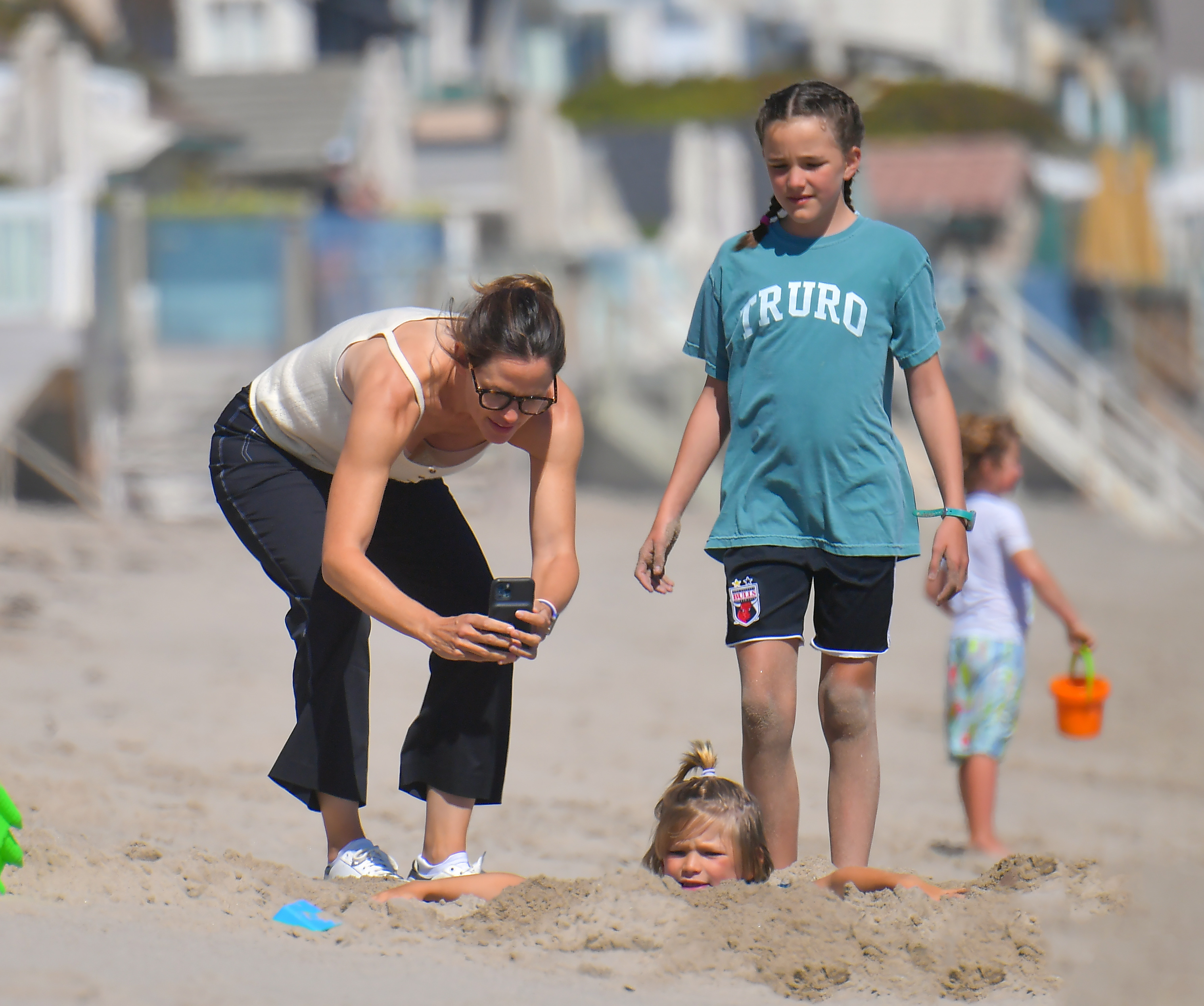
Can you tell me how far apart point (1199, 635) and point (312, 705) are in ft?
27.6

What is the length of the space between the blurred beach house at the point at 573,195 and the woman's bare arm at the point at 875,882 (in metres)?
7.50

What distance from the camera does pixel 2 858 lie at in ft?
9.71

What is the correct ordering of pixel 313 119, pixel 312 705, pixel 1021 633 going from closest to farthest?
pixel 312 705 → pixel 1021 633 → pixel 313 119

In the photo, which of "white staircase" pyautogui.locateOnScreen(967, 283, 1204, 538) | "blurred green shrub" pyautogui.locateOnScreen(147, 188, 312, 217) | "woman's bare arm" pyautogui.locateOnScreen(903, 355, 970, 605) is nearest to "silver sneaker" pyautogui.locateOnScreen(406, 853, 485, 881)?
"woman's bare arm" pyautogui.locateOnScreen(903, 355, 970, 605)

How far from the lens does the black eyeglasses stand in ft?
9.46

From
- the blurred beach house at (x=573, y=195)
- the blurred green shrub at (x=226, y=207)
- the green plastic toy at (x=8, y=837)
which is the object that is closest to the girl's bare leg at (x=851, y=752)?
the green plastic toy at (x=8, y=837)

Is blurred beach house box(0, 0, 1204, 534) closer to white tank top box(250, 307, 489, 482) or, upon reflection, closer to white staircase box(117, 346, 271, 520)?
white staircase box(117, 346, 271, 520)

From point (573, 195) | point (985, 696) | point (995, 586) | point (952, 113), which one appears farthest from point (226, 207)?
point (952, 113)

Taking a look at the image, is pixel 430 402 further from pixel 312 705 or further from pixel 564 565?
pixel 312 705

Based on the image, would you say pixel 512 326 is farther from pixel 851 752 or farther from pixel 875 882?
pixel 875 882

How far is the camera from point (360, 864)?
3.21 metres

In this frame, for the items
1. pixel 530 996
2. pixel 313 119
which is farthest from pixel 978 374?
pixel 530 996

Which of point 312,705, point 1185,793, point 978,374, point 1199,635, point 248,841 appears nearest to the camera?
point 312,705

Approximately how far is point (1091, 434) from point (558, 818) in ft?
41.0
